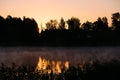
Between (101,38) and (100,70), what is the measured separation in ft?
175

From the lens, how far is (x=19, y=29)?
74.4 m

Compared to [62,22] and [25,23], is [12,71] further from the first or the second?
[62,22]

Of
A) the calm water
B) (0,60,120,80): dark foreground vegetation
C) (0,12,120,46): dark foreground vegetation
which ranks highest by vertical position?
(0,12,120,46): dark foreground vegetation

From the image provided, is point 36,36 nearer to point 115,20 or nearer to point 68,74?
point 115,20

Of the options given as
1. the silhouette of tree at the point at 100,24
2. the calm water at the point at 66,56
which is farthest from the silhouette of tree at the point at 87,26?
the calm water at the point at 66,56

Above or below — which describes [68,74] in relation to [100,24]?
below

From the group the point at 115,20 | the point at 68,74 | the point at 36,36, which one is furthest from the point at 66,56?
the point at 115,20

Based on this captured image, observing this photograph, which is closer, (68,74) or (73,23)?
(68,74)

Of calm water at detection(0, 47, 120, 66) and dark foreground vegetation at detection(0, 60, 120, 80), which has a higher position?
calm water at detection(0, 47, 120, 66)

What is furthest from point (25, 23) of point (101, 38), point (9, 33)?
point (101, 38)

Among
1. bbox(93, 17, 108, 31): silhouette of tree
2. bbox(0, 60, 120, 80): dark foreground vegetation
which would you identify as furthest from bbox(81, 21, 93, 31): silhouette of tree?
bbox(0, 60, 120, 80): dark foreground vegetation

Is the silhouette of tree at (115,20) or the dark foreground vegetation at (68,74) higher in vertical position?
the silhouette of tree at (115,20)

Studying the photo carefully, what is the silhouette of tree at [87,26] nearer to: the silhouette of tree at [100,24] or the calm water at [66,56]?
the silhouette of tree at [100,24]

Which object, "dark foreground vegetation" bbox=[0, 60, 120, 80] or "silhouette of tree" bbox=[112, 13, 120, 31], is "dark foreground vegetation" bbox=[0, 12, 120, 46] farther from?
"dark foreground vegetation" bbox=[0, 60, 120, 80]
